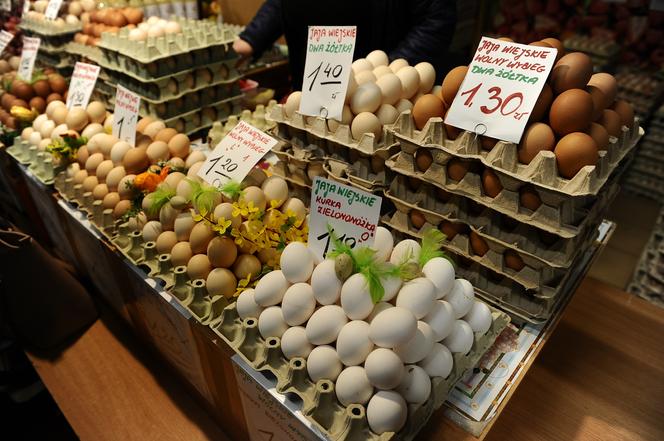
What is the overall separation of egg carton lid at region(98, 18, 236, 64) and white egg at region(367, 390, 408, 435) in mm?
1697

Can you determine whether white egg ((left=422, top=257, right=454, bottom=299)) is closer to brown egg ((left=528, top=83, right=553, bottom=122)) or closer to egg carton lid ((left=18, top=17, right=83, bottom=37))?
brown egg ((left=528, top=83, right=553, bottom=122))

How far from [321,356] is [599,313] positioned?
3.81 feet

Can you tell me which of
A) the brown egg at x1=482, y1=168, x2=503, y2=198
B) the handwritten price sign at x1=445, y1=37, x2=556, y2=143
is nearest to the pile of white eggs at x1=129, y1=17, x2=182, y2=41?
the handwritten price sign at x1=445, y1=37, x2=556, y2=143

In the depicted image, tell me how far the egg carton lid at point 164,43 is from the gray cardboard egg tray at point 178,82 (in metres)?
0.09

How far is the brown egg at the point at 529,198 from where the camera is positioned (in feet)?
3.16

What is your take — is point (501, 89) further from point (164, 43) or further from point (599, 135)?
point (164, 43)

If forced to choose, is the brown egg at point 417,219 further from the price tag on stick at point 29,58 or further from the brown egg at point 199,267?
the price tag on stick at point 29,58

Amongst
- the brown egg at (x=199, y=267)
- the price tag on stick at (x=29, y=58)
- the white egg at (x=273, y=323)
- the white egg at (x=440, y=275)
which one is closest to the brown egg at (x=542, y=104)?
the white egg at (x=440, y=275)

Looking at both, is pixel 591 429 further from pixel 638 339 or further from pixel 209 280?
pixel 209 280

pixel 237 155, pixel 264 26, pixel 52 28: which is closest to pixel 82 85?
pixel 52 28

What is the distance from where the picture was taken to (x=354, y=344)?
2.76ft

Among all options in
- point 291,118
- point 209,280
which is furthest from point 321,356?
point 291,118

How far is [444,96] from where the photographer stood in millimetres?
1091

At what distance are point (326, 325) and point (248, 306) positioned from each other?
22cm
